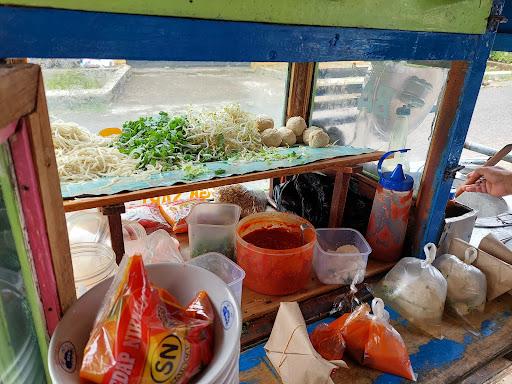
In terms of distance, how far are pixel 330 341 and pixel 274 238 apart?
59cm

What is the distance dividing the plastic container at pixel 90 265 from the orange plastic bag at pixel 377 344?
994 millimetres

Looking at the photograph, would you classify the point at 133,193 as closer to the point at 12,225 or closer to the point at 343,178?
the point at 12,225

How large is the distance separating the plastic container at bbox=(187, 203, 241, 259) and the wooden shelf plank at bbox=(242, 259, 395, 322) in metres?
0.27

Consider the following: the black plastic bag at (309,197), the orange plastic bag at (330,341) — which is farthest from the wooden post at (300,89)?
the orange plastic bag at (330,341)

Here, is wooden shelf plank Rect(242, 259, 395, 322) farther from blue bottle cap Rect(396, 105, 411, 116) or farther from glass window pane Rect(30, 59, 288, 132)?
glass window pane Rect(30, 59, 288, 132)

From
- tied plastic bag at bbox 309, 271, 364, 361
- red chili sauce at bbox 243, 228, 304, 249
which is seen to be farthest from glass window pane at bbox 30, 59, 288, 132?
tied plastic bag at bbox 309, 271, 364, 361

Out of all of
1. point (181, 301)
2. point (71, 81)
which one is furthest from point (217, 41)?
point (71, 81)

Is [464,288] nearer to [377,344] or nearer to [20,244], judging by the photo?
[377,344]

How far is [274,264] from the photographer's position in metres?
1.83

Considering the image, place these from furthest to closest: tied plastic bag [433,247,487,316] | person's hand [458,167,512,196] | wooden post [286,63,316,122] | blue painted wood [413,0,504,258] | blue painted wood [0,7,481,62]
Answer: wooden post [286,63,316,122] < person's hand [458,167,512,196] < tied plastic bag [433,247,487,316] < blue painted wood [413,0,504,258] < blue painted wood [0,7,481,62]

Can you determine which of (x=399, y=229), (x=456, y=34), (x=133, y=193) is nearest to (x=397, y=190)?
(x=399, y=229)

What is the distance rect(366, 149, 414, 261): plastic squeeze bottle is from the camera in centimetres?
204

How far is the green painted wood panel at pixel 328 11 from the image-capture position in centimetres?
99

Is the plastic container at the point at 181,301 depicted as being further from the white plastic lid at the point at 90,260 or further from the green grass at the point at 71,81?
the green grass at the point at 71,81
